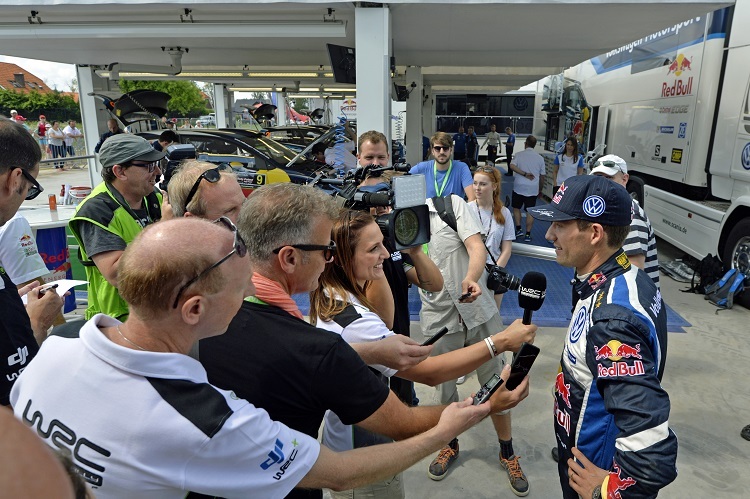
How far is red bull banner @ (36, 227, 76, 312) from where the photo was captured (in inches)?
193

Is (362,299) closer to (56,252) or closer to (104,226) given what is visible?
(104,226)

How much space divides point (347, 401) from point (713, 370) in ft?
14.7

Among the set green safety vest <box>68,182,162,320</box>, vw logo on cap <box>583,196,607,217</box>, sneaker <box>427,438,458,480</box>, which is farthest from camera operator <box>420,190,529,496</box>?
green safety vest <box>68,182,162,320</box>

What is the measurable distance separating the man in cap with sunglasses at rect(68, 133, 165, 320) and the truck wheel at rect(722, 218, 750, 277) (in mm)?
6512

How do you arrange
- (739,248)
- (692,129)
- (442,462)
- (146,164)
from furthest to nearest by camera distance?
(692,129), (739,248), (442,462), (146,164)

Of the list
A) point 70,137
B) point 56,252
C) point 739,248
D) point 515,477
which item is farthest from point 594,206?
point 70,137

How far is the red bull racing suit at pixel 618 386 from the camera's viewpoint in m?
1.46

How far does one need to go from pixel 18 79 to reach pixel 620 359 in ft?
191

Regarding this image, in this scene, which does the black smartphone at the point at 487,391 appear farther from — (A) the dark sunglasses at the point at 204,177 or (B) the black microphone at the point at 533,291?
(A) the dark sunglasses at the point at 204,177

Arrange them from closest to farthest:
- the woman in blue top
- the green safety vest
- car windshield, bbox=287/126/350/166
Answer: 1. the green safety vest
2. car windshield, bbox=287/126/350/166
3. the woman in blue top

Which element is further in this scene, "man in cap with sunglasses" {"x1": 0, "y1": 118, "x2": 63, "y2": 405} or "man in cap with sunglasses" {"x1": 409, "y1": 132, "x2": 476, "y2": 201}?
"man in cap with sunglasses" {"x1": 409, "y1": 132, "x2": 476, "y2": 201}

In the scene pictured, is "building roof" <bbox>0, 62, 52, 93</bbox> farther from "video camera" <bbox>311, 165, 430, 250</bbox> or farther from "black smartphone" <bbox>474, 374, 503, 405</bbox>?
"black smartphone" <bbox>474, 374, 503, 405</bbox>

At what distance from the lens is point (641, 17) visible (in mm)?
5996

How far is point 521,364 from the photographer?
1722 millimetres
